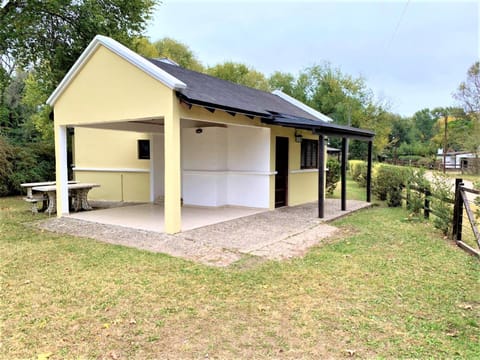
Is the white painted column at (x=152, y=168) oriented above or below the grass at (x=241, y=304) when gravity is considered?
above

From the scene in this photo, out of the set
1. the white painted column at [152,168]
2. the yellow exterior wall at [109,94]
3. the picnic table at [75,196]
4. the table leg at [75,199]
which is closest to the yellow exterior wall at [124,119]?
the yellow exterior wall at [109,94]

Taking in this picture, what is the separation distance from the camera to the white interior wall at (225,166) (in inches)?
418

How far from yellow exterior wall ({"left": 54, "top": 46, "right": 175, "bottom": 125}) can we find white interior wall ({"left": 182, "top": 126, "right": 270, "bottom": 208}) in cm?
326

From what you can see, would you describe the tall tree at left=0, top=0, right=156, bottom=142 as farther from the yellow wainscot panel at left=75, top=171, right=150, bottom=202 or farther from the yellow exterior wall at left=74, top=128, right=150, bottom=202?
the yellow wainscot panel at left=75, top=171, right=150, bottom=202

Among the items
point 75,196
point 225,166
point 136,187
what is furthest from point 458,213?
point 75,196

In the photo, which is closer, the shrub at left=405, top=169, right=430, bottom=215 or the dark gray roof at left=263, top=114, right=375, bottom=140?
the dark gray roof at left=263, top=114, right=375, bottom=140

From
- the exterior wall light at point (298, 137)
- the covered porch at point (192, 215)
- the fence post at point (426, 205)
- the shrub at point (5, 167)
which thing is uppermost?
the exterior wall light at point (298, 137)

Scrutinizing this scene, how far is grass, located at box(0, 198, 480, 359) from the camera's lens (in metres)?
3.21

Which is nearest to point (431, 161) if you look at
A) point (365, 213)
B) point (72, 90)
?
point (365, 213)

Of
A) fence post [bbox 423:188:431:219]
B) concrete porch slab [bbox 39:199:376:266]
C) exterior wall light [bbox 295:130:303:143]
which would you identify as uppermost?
exterior wall light [bbox 295:130:303:143]

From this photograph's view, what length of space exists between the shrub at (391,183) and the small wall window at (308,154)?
107 inches

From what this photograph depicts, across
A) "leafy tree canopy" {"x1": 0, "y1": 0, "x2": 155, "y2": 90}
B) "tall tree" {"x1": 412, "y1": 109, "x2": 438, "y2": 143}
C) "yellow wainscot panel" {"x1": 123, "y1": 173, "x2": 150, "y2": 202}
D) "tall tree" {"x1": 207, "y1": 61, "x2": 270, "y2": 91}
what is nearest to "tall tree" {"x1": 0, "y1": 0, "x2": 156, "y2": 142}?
"leafy tree canopy" {"x1": 0, "y1": 0, "x2": 155, "y2": 90}

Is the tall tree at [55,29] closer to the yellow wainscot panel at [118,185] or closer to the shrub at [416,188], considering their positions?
the yellow wainscot panel at [118,185]

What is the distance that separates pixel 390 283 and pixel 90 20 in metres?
14.9
